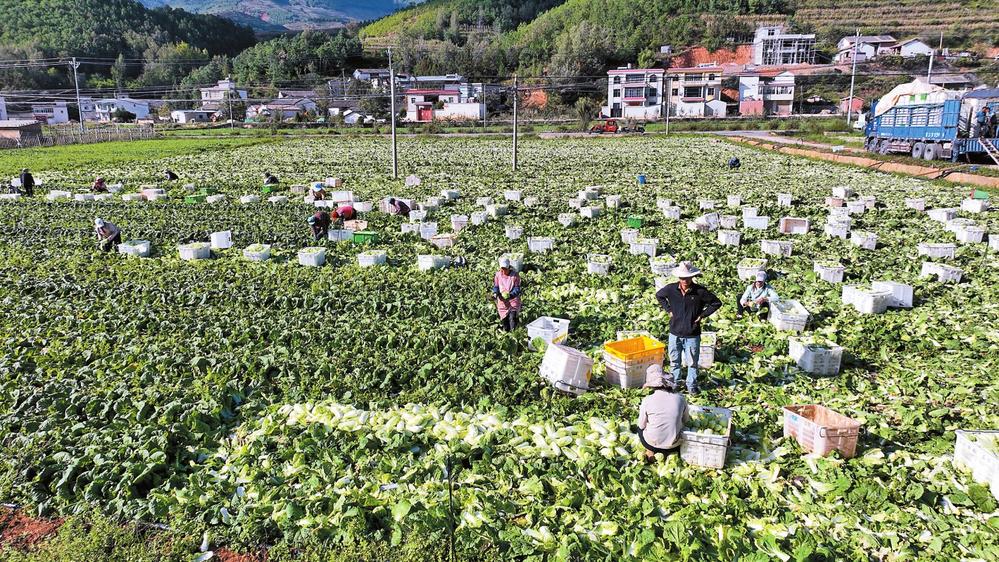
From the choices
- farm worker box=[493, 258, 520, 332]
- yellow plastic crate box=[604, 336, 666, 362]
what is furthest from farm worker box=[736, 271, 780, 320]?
farm worker box=[493, 258, 520, 332]

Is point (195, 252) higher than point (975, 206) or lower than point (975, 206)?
lower

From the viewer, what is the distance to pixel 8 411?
7777 mm

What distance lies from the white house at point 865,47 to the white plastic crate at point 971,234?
101 meters

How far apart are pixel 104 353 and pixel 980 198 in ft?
77.2

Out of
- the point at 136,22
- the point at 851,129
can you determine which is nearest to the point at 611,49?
the point at 851,129

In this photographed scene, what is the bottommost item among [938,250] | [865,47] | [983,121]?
[938,250]

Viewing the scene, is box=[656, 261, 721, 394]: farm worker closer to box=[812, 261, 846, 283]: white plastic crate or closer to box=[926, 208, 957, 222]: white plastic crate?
box=[812, 261, 846, 283]: white plastic crate

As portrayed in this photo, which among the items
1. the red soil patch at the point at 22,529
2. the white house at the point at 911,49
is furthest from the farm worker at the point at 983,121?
the white house at the point at 911,49

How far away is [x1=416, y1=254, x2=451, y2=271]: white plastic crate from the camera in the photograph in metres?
14.1

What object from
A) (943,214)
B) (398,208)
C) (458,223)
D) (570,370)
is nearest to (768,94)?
(943,214)

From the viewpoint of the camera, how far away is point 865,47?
104562mm

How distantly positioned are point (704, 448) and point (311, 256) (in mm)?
10274

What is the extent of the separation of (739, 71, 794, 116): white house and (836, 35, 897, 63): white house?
2654 cm

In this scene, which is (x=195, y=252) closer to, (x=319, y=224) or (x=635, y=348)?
(x=319, y=224)
